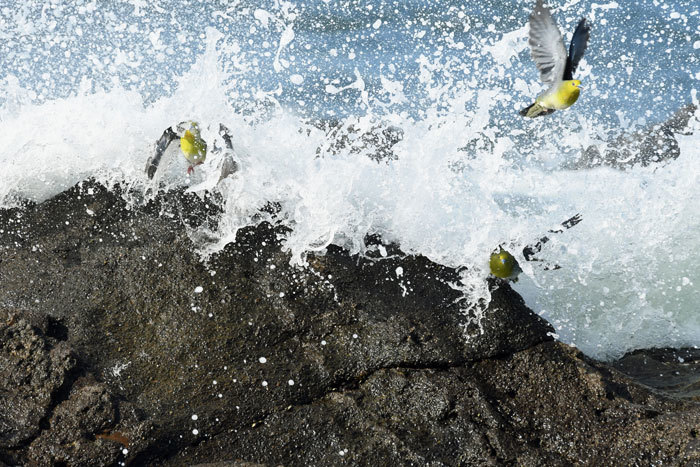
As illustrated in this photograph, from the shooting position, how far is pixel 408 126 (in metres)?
3.96

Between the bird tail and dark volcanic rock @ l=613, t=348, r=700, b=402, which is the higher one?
the bird tail

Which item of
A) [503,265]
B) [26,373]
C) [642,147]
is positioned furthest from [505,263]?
[642,147]

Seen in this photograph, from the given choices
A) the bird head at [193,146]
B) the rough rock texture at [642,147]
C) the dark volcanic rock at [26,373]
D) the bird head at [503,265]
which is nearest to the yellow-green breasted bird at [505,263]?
the bird head at [503,265]

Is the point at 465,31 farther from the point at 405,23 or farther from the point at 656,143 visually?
the point at 656,143

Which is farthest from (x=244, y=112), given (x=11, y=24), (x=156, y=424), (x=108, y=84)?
(x=156, y=424)

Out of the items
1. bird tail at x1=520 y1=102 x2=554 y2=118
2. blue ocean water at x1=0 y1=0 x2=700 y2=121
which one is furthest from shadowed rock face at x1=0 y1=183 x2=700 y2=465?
blue ocean water at x1=0 y1=0 x2=700 y2=121

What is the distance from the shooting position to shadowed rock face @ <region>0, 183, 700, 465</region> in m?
2.68

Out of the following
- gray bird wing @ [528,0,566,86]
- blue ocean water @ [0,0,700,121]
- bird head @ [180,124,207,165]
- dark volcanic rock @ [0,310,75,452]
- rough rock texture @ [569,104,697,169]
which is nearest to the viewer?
dark volcanic rock @ [0,310,75,452]

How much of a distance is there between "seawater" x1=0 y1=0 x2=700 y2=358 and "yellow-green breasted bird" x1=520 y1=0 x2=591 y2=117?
2.20 ft

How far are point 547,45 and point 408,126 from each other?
42.6 inches

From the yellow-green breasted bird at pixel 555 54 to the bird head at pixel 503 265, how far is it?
742 mm

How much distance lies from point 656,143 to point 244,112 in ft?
13.1

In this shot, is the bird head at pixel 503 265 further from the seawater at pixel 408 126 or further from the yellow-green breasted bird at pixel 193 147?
the yellow-green breasted bird at pixel 193 147

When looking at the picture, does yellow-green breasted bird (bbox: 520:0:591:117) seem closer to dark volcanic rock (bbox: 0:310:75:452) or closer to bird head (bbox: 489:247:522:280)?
bird head (bbox: 489:247:522:280)
